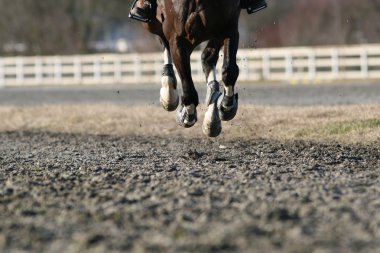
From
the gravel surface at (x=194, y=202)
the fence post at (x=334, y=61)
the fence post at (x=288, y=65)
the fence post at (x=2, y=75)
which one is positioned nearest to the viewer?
the gravel surface at (x=194, y=202)

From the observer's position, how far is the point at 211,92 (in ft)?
34.8

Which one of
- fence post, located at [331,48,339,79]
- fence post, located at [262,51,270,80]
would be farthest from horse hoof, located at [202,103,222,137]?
fence post, located at [262,51,270,80]

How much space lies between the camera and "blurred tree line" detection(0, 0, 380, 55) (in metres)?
43.3

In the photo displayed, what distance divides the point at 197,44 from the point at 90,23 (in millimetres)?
38903

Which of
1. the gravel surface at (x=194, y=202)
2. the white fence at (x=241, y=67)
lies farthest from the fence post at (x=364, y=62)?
the gravel surface at (x=194, y=202)

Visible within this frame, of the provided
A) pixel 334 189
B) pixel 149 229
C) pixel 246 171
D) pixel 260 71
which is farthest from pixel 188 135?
pixel 260 71

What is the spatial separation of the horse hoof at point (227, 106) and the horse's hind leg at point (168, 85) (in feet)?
2.45

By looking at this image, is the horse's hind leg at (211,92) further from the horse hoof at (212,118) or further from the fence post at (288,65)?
the fence post at (288,65)

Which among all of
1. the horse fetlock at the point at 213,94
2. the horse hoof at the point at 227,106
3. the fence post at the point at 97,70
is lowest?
the horse hoof at the point at 227,106

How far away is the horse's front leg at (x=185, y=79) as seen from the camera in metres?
9.83

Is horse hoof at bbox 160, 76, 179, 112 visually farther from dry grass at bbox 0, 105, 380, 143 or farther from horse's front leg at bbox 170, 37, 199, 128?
dry grass at bbox 0, 105, 380, 143

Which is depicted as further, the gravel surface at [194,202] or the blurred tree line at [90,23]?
the blurred tree line at [90,23]

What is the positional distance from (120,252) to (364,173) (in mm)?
3818

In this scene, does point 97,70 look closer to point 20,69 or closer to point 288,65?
point 20,69
